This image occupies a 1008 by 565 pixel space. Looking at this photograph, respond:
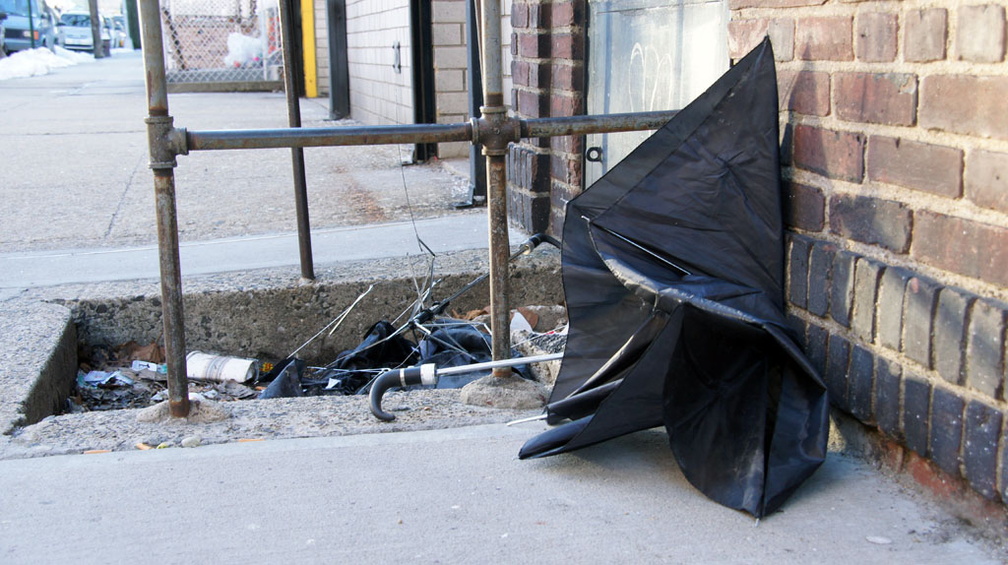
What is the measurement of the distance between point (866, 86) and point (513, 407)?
1256 millimetres

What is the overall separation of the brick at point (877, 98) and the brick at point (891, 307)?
321 millimetres

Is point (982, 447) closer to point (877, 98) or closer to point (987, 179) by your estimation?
point (987, 179)

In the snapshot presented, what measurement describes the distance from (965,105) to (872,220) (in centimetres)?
35

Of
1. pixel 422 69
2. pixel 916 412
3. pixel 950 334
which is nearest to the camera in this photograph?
pixel 950 334

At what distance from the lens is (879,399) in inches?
83.2

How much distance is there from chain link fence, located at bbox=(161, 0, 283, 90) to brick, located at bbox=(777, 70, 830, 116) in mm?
16582

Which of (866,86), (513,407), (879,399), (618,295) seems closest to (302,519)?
(513,407)

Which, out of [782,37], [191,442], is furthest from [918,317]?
[191,442]

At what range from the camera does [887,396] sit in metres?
2.08

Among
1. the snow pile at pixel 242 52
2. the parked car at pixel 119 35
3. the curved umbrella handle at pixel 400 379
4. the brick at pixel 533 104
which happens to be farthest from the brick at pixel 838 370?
the parked car at pixel 119 35

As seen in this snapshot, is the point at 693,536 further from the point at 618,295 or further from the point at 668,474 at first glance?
the point at 618,295

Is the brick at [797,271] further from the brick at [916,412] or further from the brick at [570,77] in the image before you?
the brick at [570,77]

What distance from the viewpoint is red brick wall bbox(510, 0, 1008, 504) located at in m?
1.79

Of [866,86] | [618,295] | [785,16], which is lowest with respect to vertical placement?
[618,295]
